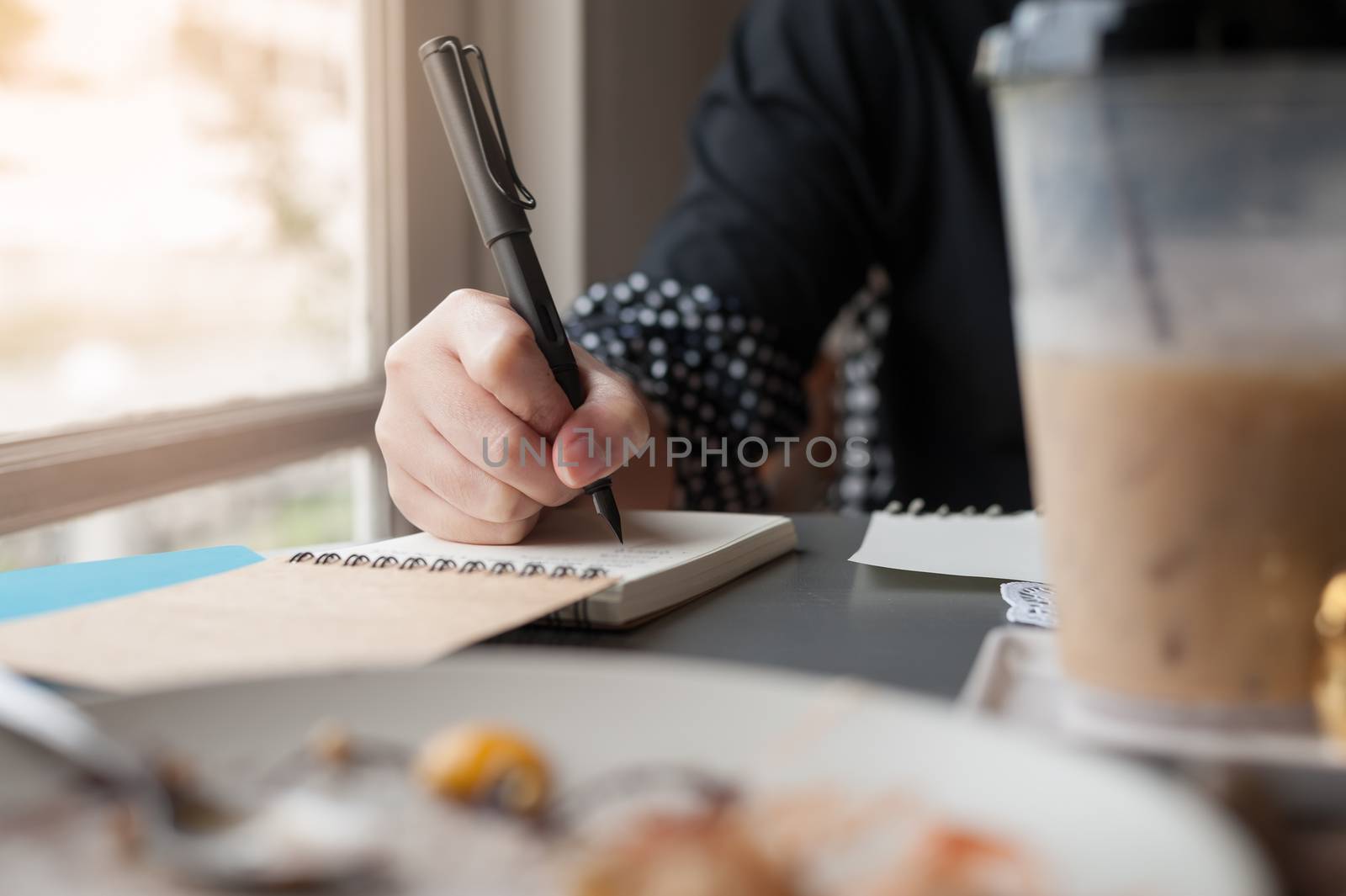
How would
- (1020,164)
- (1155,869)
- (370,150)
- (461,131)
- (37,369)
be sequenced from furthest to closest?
1. (370,150)
2. (37,369)
3. (461,131)
4. (1020,164)
5. (1155,869)

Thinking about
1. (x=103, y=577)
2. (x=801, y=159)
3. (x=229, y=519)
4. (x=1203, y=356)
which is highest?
(x=801, y=159)

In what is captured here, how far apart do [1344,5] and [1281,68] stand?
2 cm

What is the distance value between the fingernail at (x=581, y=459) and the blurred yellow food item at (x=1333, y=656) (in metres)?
0.36

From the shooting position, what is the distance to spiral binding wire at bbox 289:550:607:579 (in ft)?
1.59

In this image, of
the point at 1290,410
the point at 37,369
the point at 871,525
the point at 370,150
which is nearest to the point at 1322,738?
the point at 1290,410

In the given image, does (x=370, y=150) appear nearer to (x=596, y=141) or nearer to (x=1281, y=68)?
(x=596, y=141)

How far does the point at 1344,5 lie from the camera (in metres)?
0.26

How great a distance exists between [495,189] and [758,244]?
1.88 ft

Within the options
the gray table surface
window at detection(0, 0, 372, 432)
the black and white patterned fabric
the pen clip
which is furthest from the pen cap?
window at detection(0, 0, 372, 432)

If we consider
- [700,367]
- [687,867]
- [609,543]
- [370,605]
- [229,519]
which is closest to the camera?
[687,867]

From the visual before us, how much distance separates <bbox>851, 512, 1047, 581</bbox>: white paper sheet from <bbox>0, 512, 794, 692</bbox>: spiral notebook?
6cm

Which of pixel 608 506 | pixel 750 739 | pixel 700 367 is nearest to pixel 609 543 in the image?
pixel 608 506

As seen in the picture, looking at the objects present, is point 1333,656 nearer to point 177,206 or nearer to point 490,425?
point 490,425

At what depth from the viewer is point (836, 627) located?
1.49 ft
